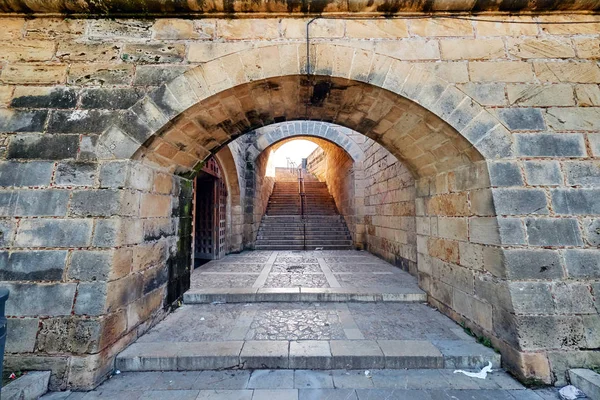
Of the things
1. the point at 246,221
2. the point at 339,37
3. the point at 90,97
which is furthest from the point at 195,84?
the point at 246,221

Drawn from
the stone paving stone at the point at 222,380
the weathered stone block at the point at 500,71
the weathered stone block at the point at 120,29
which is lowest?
the stone paving stone at the point at 222,380

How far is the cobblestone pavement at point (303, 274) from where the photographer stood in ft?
13.1

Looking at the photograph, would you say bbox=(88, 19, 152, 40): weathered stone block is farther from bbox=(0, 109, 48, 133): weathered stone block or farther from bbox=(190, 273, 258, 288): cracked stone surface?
bbox=(190, 273, 258, 288): cracked stone surface

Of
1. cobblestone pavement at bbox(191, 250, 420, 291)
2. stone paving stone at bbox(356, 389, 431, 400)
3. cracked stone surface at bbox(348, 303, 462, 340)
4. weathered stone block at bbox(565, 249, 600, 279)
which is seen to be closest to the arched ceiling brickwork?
weathered stone block at bbox(565, 249, 600, 279)

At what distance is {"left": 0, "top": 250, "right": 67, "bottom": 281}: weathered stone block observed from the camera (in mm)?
2123

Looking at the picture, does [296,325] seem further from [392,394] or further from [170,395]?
[170,395]

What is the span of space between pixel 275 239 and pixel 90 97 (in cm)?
693

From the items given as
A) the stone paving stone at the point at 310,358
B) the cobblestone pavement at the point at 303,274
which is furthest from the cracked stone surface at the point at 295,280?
the stone paving stone at the point at 310,358

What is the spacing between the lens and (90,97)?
7.81ft

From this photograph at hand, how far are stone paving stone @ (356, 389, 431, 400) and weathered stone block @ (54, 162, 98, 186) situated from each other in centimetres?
299

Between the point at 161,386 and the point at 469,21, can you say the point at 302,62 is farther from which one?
the point at 161,386

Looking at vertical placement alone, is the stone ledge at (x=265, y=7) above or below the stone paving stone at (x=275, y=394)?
above

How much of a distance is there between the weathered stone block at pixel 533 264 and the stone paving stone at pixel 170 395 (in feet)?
9.44

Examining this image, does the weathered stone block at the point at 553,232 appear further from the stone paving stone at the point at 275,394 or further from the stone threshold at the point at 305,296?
the stone paving stone at the point at 275,394
